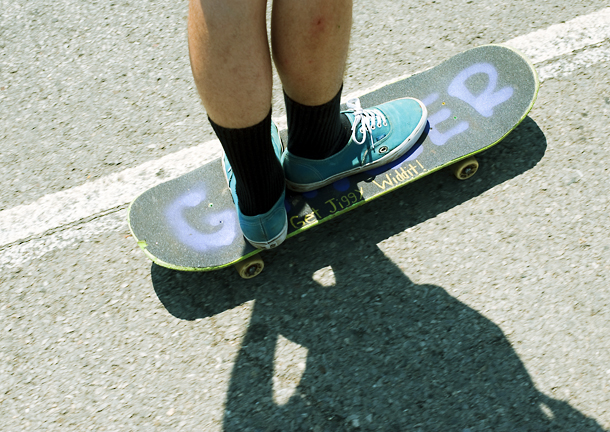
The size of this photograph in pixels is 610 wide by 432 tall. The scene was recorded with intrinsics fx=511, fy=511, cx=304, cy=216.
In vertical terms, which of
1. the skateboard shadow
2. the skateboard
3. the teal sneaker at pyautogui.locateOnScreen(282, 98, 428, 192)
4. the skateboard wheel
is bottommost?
the skateboard shadow

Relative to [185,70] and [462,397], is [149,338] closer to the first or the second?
[462,397]

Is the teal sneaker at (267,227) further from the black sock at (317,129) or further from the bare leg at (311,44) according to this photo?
the bare leg at (311,44)

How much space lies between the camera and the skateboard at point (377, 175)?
2.09m

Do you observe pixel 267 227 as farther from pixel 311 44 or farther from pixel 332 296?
pixel 311 44

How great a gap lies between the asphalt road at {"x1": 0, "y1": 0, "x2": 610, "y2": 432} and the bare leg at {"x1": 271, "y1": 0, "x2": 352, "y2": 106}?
0.71 metres

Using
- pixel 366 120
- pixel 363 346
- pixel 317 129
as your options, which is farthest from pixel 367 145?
pixel 363 346

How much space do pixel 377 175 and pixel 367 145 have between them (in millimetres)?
138

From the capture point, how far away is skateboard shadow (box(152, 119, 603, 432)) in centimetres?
176

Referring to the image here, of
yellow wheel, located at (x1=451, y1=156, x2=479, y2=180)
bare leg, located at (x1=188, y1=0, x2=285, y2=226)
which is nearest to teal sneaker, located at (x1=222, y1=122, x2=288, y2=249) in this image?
bare leg, located at (x1=188, y1=0, x2=285, y2=226)

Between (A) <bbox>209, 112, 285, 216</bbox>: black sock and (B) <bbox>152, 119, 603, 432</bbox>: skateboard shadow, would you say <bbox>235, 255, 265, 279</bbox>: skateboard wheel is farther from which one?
(A) <bbox>209, 112, 285, 216</bbox>: black sock

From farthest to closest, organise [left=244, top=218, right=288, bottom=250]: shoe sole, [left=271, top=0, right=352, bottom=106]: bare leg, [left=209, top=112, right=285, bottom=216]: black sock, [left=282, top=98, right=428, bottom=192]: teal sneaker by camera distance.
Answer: [left=282, top=98, right=428, bottom=192]: teal sneaker < [left=244, top=218, right=288, bottom=250]: shoe sole < [left=209, top=112, right=285, bottom=216]: black sock < [left=271, top=0, right=352, bottom=106]: bare leg

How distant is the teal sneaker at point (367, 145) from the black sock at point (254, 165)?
0.12m

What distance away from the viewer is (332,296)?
6.68 ft

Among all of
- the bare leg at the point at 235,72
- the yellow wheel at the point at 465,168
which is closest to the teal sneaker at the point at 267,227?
the bare leg at the point at 235,72
